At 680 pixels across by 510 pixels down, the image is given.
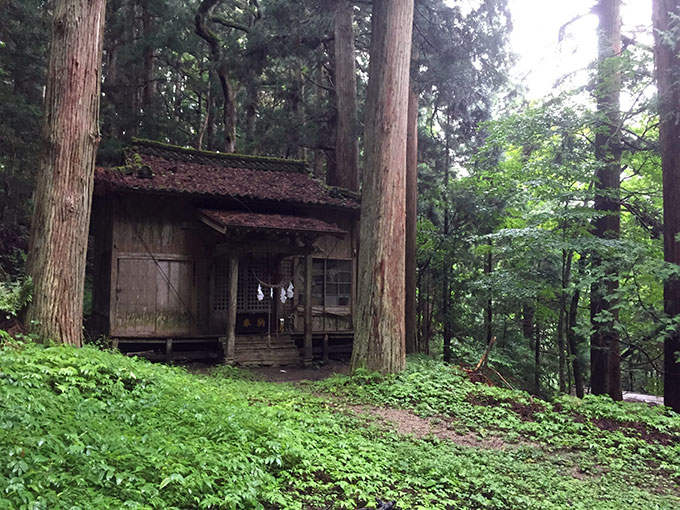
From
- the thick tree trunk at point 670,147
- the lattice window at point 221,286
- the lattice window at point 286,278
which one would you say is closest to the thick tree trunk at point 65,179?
the lattice window at point 221,286

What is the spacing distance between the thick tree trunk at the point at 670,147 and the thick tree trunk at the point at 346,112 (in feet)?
28.2

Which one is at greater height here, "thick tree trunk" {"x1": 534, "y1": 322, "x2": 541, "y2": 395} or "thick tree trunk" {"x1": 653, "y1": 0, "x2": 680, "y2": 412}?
"thick tree trunk" {"x1": 653, "y1": 0, "x2": 680, "y2": 412}

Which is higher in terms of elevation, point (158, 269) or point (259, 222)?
point (259, 222)

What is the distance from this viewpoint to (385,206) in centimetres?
847

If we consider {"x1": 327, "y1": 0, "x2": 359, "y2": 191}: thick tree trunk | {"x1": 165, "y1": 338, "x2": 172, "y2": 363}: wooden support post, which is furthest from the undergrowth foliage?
{"x1": 327, "y1": 0, "x2": 359, "y2": 191}: thick tree trunk

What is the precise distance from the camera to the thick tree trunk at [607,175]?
9508mm

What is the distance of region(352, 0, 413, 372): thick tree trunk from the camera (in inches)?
327

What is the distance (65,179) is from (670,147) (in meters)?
9.84

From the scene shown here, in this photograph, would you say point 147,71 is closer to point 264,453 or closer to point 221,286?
point 221,286

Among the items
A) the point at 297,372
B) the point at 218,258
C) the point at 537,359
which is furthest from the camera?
the point at 537,359

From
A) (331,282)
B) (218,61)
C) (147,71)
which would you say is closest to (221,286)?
(331,282)

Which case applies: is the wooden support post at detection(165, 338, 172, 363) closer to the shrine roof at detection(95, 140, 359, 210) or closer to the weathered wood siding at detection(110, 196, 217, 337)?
the weathered wood siding at detection(110, 196, 217, 337)

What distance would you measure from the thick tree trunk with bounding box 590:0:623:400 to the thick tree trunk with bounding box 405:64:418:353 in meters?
4.25

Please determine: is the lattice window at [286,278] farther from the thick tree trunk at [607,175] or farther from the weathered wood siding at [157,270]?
the thick tree trunk at [607,175]
